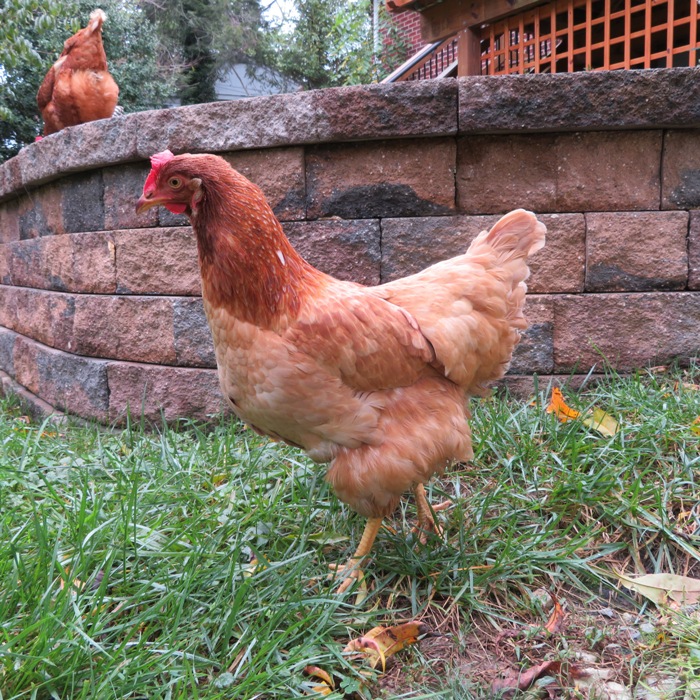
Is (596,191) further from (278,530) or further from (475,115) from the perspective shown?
(278,530)

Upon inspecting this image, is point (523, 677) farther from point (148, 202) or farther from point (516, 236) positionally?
point (148, 202)

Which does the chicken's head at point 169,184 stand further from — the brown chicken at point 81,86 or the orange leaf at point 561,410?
the brown chicken at point 81,86

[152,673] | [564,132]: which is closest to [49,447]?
[152,673]

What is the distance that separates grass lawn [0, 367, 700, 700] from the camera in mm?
1665

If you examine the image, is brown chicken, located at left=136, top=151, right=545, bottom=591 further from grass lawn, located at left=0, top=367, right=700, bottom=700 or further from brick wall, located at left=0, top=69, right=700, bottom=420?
brick wall, located at left=0, top=69, right=700, bottom=420

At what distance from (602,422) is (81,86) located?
14.6 feet

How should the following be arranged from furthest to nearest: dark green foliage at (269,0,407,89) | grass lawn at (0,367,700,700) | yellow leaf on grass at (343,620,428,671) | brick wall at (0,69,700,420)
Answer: dark green foliage at (269,0,407,89) → brick wall at (0,69,700,420) → yellow leaf on grass at (343,620,428,671) → grass lawn at (0,367,700,700)

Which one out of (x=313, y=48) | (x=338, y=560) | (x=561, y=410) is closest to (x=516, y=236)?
(x=561, y=410)

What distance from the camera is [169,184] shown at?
197 cm

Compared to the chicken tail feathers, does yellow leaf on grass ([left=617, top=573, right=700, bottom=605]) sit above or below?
below

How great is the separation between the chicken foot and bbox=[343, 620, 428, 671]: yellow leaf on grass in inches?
8.8

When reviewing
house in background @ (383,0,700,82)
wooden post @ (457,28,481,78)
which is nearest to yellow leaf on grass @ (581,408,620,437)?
house in background @ (383,0,700,82)

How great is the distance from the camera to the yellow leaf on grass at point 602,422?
2.83 metres

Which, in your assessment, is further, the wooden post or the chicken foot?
the wooden post
